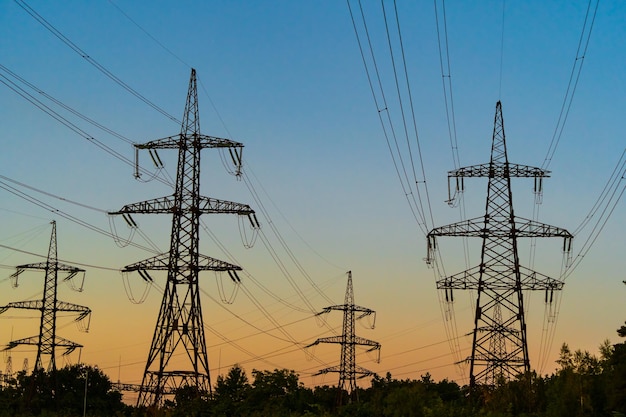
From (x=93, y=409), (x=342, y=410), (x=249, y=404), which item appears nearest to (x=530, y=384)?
(x=342, y=410)

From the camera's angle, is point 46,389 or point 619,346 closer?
point 619,346

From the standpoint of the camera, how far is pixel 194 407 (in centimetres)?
5597

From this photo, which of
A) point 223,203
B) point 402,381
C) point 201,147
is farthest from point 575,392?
point 402,381

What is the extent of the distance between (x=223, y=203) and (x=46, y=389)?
74.1 m

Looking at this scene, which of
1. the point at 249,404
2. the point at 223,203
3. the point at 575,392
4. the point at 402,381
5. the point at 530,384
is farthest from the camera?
the point at 402,381

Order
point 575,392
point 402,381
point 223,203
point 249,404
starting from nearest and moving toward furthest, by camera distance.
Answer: point 575,392 < point 223,203 < point 249,404 < point 402,381

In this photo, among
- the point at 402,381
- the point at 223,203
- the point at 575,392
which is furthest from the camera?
the point at 402,381

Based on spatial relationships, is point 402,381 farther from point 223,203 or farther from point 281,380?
point 223,203

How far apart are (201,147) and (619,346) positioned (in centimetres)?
3039

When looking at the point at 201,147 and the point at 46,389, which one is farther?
the point at 46,389

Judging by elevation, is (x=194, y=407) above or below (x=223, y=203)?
below

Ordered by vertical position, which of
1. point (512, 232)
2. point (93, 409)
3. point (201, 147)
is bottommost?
point (93, 409)

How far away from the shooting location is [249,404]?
67812 mm

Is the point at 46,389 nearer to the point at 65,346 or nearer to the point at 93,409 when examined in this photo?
the point at 93,409
